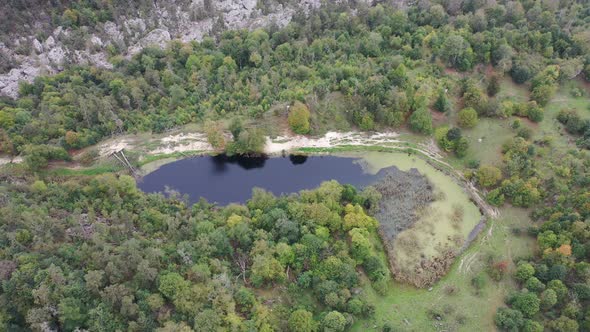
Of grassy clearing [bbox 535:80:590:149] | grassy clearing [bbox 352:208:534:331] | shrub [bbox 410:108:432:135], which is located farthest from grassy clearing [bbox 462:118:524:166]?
grassy clearing [bbox 352:208:534:331]

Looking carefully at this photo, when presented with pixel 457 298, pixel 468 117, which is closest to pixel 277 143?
pixel 468 117

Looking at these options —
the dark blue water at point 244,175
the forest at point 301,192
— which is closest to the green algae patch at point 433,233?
the forest at point 301,192

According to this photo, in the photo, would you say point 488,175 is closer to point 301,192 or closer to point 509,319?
point 509,319

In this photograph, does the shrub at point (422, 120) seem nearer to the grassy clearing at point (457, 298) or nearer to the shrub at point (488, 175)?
the shrub at point (488, 175)

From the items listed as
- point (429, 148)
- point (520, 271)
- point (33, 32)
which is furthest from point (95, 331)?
point (33, 32)

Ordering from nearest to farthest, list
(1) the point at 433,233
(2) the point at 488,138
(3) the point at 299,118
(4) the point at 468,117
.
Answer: (1) the point at 433,233 → (3) the point at 299,118 → (4) the point at 468,117 → (2) the point at 488,138

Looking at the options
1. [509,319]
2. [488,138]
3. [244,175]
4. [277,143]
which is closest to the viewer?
[509,319]

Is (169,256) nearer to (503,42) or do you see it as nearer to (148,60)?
(148,60)
